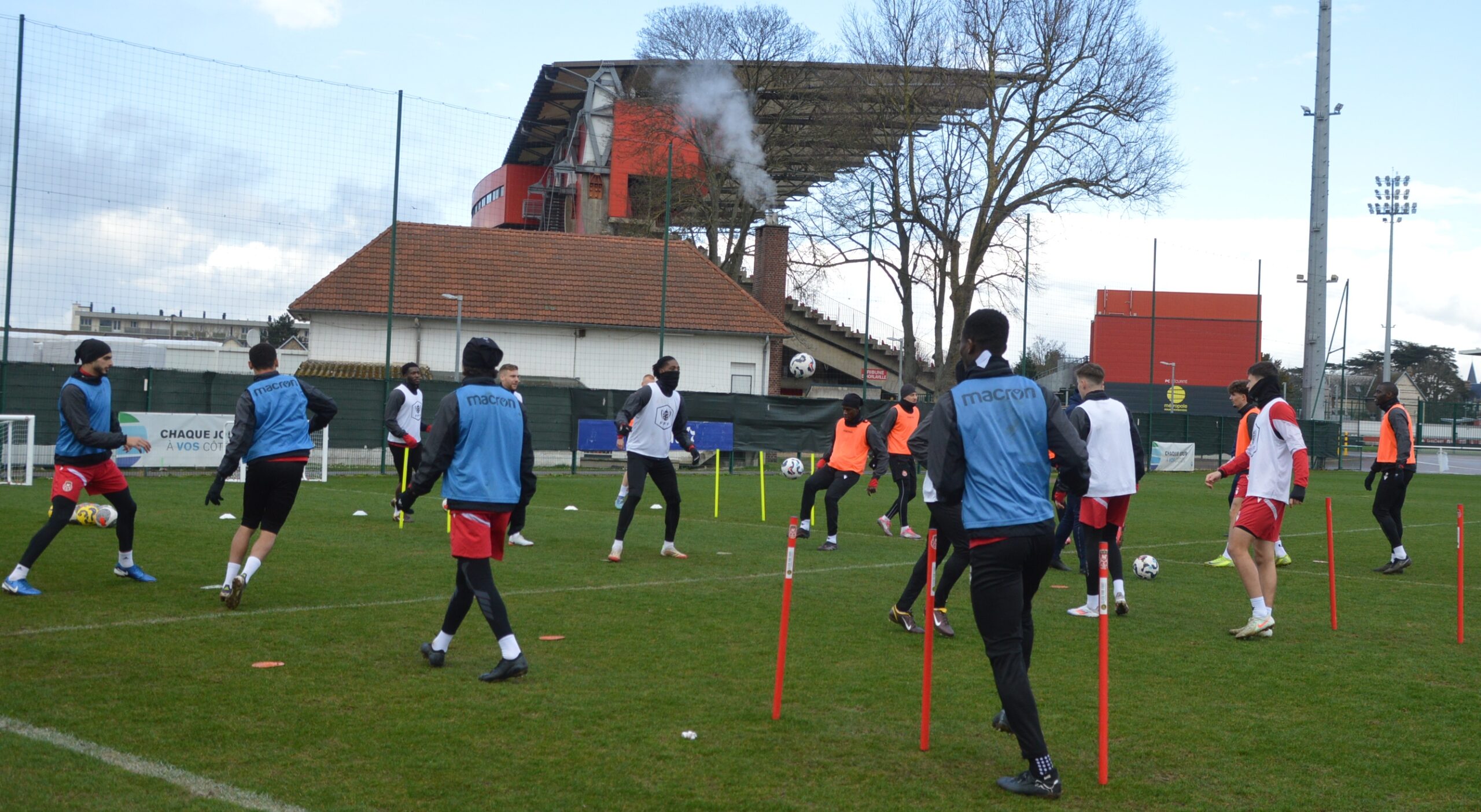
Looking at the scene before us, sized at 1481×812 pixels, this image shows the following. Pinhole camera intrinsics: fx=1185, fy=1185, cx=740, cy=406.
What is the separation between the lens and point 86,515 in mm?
12320

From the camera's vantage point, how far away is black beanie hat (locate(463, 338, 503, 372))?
6.52 m

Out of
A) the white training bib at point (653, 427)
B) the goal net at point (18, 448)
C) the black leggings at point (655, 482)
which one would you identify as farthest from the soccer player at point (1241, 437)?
the goal net at point (18, 448)

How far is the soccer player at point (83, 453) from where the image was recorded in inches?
327

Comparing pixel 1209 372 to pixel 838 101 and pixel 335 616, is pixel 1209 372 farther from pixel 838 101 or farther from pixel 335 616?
pixel 335 616

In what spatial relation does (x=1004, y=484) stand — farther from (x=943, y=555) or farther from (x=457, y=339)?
(x=457, y=339)

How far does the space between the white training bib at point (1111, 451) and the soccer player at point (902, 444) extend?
4.22m

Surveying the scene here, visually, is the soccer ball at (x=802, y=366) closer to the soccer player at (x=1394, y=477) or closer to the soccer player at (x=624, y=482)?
the soccer player at (x=624, y=482)

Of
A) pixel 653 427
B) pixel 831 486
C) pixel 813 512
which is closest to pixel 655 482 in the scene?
pixel 653 427

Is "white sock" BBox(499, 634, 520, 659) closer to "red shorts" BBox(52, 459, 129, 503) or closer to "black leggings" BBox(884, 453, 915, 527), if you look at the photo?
"red shorts" BBox(52, 459, 129, 503)

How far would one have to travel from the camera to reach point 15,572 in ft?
27.1

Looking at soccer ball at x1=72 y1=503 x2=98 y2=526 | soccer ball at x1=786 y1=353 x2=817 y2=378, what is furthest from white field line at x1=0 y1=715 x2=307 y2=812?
soccer ball at x1=786 y1=353 x2=817 y2=378

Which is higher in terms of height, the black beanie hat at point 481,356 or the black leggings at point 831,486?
the black beanie hat at point 481,356

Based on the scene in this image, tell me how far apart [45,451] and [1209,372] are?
56917mm

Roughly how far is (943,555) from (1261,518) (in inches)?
89.4
